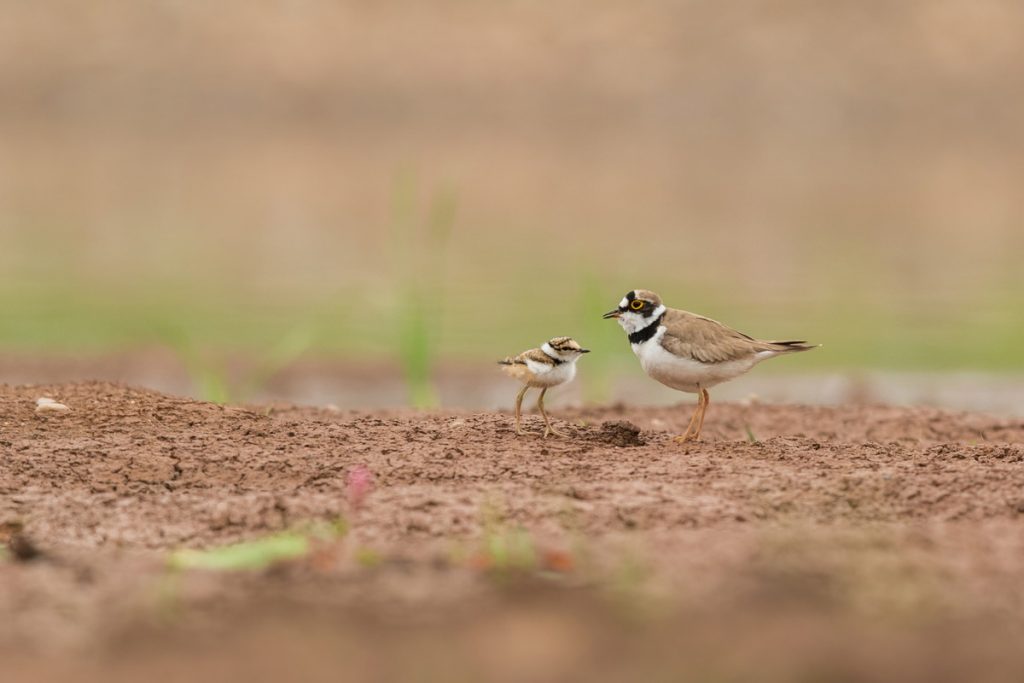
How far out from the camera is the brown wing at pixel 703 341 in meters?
6.42

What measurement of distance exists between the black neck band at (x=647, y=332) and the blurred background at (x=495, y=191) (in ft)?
9.25

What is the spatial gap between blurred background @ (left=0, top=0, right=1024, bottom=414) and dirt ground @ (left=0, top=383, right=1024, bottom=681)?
3.35 meters

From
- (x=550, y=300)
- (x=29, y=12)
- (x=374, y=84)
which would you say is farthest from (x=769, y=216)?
(x=29, y=12)

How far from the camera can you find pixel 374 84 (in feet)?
227

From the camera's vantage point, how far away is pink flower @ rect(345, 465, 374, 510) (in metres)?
4.97

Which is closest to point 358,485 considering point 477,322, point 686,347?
point 686,347

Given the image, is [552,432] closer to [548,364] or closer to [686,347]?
[548,364]

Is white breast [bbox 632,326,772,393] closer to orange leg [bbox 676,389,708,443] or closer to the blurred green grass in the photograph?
orange leg [bbox 676,389,708,443]

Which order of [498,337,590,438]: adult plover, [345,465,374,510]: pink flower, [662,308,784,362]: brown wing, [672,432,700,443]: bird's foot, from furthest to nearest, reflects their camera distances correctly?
[662,308,784,362]: brown wing → [672,432,700,443]: bird's foot → [498,337,590,438]: adult plover → [345,465,374,510]: pink flower

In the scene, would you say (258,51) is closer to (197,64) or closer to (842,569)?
(197,64)

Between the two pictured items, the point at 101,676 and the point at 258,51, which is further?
the point at 258,51

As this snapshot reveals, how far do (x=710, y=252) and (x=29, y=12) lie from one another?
171ft

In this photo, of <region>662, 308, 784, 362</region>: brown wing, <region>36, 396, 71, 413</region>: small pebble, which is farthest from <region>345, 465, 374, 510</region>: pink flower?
<region>36, 396, 71, 413</region>: small pebble

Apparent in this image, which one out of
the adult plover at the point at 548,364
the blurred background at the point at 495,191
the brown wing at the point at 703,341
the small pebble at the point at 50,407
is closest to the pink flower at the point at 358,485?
the adult plover at the point at 548,364
